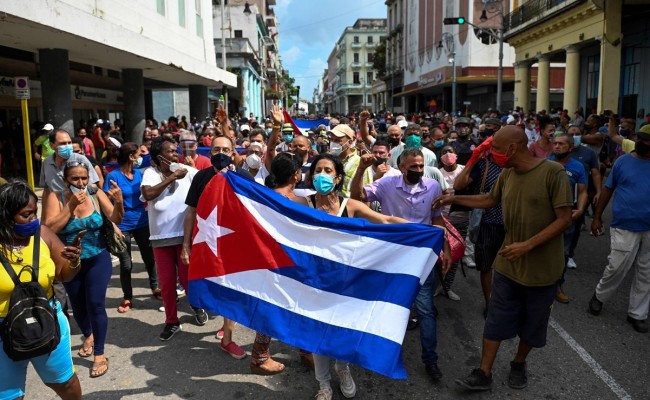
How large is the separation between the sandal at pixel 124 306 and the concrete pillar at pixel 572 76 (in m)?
18.7

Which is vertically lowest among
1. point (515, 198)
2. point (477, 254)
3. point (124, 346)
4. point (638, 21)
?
point (124, 346)

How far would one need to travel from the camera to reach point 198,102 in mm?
25891

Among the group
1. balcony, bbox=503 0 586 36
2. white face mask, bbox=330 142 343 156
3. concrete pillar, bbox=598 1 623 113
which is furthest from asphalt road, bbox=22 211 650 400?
balcony, bbox=503 0 586 36

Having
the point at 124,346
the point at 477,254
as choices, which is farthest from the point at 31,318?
the point at 477,254

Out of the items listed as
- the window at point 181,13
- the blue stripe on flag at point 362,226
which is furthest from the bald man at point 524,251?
the window at point 181,13

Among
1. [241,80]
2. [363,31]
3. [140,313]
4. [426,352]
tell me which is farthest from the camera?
→ [363,31]

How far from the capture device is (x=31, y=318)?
280 centimetres

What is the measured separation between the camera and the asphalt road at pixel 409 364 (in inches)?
156

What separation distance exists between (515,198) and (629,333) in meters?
2.22

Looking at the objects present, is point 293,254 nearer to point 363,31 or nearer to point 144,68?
point 144,68

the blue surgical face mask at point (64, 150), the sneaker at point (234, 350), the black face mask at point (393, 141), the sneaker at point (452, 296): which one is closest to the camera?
the sneaker at point (234, 350)

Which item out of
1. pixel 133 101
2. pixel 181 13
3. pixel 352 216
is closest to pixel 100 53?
pixel 133 101

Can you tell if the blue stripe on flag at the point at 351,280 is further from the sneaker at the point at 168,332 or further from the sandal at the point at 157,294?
the sandal at the point at 157,294

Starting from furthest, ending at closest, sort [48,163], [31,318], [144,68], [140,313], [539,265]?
[144,68]
[48,163]
[140,313]
[539,265]
[31,318]
